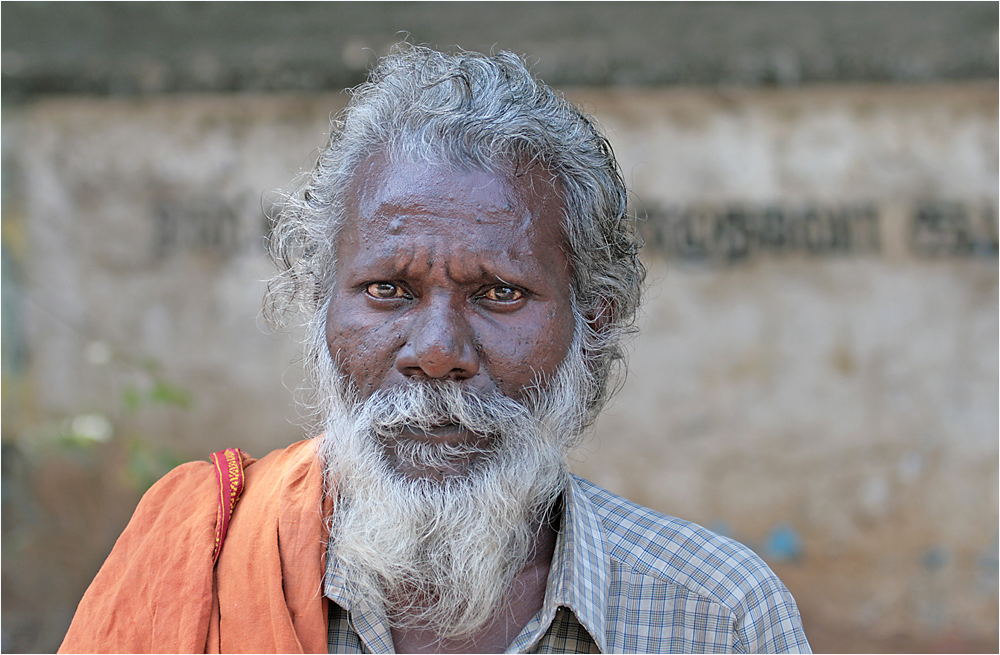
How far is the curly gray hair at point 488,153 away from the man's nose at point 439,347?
27 centimetres

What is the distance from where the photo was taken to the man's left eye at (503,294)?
65.8 inches

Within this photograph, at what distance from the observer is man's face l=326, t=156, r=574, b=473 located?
1624mm

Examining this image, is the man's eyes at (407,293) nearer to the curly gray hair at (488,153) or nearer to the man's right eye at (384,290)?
the man's right eye at (384,290)

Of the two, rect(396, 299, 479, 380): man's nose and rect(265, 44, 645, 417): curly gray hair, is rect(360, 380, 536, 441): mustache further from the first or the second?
rect(265, 44, 645, 417): curly gray hair

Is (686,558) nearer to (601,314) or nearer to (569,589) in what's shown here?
(569,589)

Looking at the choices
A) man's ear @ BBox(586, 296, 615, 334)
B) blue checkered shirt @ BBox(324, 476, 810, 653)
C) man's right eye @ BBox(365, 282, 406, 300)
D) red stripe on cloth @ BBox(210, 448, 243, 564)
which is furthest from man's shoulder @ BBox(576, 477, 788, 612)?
red stripe on cloth @ BBox(210, 448, 243, 564)

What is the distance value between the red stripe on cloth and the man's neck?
0.40 m

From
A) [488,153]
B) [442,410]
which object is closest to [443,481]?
[442,410]

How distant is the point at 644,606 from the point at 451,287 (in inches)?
29.7

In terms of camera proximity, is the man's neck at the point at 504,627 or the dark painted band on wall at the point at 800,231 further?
the dark painted band on wall at the point at 800,231

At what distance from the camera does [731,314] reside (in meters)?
4.46

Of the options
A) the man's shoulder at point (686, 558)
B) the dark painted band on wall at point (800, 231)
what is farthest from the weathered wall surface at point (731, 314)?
the man's shoulder at point (686, 558)

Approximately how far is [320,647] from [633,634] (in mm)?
611

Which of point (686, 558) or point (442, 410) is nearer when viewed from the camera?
point (442, 410)
